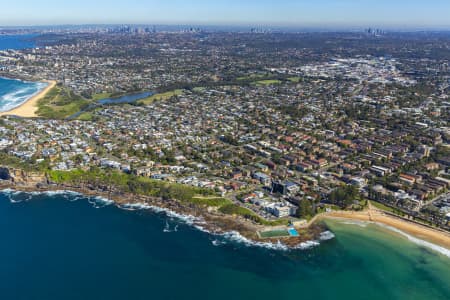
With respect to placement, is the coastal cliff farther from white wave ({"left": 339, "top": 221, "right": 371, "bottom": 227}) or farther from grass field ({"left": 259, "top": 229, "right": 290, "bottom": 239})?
white wave ({"left": 339, "top": 221, "right": 371, "bottom": 227})

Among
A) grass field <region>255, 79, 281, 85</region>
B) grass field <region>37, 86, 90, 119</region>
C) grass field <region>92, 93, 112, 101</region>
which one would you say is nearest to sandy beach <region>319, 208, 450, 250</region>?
grass field <region>37, 86, 90, 119</region>

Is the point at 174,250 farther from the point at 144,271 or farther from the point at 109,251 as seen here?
the point at 109,251

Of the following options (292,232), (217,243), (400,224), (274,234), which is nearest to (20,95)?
(217,243)

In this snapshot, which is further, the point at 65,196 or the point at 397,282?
the point at 65,196

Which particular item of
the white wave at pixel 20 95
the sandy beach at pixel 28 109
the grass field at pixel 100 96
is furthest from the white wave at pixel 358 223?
the white wave at pixel 20 95

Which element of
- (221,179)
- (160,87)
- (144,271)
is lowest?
(144,271)

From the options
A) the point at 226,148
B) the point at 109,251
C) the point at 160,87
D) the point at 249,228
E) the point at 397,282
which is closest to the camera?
the point at 397,282

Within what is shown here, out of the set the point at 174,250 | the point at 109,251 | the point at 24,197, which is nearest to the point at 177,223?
the point at 174,250
